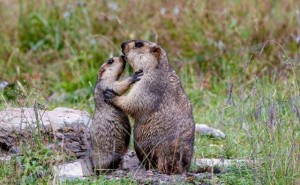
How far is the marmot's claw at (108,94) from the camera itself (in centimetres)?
597

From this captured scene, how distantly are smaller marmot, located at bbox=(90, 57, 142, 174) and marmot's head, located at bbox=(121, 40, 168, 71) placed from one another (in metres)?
0.11

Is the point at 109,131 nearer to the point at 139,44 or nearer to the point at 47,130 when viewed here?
the point at 47,130

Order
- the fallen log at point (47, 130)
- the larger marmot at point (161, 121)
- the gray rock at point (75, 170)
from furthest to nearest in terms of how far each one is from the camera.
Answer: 1. the fallen log at point (47, 130)
2. the larger marmot at point (161, 121)
3. the gray rock at point (75, 170)

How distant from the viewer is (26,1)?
11180 mm

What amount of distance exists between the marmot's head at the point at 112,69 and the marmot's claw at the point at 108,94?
0.15m

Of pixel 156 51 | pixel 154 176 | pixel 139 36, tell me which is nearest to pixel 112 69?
pixel 156 51

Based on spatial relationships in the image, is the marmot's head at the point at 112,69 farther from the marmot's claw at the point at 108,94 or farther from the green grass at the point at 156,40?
the green grass at the point at 156,40

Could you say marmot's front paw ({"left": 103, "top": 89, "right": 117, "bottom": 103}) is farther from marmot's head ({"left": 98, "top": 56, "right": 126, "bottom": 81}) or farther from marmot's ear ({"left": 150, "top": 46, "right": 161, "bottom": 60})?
marmot's ear ({"left": 150, "top": 46, "right": 161, "bottom": 60})

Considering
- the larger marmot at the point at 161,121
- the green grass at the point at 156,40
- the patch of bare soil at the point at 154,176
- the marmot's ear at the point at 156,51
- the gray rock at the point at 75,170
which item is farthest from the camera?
the green grass at the point at 156,40

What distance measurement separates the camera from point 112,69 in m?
6.16

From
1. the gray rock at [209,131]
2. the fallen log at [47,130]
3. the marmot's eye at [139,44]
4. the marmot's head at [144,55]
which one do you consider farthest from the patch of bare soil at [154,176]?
the gray rock at [209,131]

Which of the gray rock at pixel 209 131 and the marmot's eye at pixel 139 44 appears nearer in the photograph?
the marmot's eye at pixel 139 44

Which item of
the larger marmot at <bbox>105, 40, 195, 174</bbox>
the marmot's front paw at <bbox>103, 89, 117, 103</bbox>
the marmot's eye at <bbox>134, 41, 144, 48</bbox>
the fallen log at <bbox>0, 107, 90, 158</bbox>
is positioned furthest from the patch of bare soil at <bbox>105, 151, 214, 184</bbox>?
the marmot's eye at <bbox>134, 41, 144, 48</bbox>

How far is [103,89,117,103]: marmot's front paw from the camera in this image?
597cm
